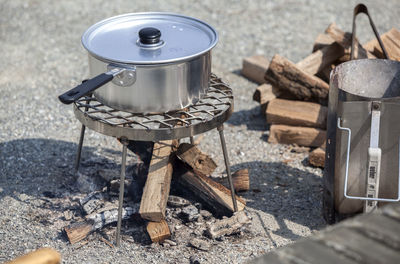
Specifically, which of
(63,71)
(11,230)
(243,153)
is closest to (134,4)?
(63,71)

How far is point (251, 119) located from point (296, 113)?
0.62 meters

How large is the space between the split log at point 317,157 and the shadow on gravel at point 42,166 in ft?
5.25

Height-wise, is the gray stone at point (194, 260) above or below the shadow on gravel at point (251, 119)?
below

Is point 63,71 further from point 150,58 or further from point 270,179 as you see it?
point 150,58

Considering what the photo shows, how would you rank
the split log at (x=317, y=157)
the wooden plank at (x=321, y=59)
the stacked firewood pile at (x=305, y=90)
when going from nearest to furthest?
the split log at (x=317, y=157), the stacked firewood pile at (x=305, y=90), the wooden plank at (x=321, y=59)

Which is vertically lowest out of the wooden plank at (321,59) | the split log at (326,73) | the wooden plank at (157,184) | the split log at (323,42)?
the wooden plank at (157,184)

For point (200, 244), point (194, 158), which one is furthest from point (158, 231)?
point (194, 158)

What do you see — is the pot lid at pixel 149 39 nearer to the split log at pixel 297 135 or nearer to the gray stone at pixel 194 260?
the gray stone at pixel 194 260

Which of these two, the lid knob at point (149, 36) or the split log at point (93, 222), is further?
the split log at point (93, 222)

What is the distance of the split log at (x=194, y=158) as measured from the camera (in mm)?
3734

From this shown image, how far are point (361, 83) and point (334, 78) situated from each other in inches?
8.9

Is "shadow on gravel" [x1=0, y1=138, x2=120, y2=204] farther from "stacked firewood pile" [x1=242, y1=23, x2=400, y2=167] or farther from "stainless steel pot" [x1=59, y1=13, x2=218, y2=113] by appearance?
"stacked firewood pile" [x1=242, y1=23, x2=400, y2=167]

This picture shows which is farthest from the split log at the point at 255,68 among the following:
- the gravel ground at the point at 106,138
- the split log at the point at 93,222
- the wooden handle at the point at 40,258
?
the wooden handle at the point at 40,258

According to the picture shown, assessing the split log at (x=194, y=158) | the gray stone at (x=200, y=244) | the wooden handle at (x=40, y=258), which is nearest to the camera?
the wooden handle at (x=40, y=258)
